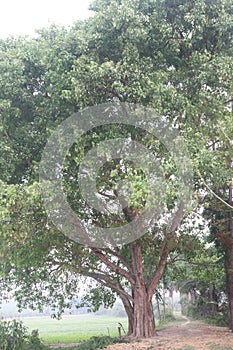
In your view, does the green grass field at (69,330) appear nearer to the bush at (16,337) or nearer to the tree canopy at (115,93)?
the bush at (16,337)

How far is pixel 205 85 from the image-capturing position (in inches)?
402

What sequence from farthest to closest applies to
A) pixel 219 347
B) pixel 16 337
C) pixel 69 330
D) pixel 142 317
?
1. pixel 69 330
2. pixel 142 317
3. pixel 16 337
4. pixel 219 347

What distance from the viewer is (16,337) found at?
11914 mm

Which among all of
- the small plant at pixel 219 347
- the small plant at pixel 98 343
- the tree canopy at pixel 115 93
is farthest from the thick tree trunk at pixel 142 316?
the small plant at pixel 219 347

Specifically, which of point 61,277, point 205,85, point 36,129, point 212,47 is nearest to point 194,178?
point 205,85

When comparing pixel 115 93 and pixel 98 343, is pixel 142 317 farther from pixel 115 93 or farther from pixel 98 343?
pixel 115 93

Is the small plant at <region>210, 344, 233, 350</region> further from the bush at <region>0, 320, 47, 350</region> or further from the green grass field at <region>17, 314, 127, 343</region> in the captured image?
the green grass field at <region>17, 314, 127, 343</region>

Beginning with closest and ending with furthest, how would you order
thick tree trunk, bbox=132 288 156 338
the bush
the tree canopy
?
the tree canopy < the bush < thick tree trunk, bbox=132 288 156 338

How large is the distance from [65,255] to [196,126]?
5.95 meters

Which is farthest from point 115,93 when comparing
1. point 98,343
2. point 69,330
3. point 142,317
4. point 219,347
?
point 69,330

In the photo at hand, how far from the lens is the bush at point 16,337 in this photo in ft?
37.8

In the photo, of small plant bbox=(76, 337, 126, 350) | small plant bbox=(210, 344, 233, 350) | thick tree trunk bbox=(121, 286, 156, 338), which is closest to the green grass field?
thick tree trunk bbox=(121, 286, 156, 338)

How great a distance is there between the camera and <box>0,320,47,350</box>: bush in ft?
37.8

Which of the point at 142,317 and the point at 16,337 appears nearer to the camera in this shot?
the point at 16,337
